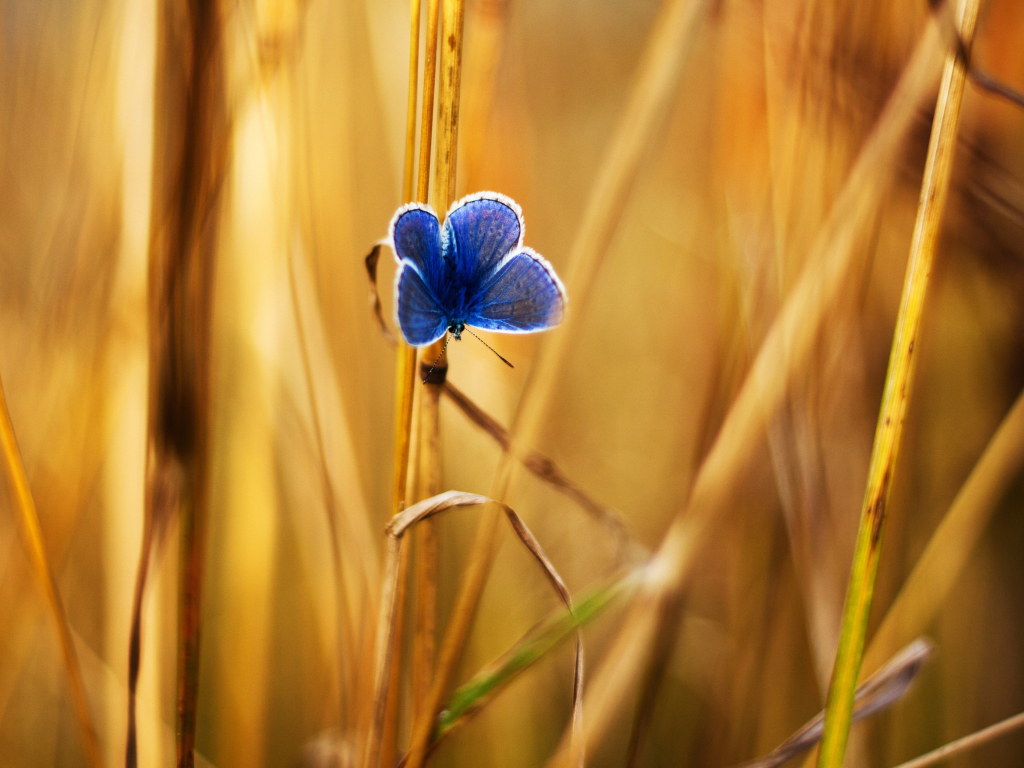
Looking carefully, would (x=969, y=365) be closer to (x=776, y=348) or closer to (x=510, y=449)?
(x=776, y=348)

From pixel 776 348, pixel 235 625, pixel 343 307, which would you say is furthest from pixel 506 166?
pixel 235 625

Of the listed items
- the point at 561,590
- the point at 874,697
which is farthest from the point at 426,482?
the point at 874,697

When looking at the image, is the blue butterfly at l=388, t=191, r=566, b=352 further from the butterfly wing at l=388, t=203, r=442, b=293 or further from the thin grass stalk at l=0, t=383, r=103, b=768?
the thin grass stalk at l=0, t=383, r=103, b=768

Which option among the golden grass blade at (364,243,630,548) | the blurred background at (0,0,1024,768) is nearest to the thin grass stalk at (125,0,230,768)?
the blurred background at (0,0,1024,768)

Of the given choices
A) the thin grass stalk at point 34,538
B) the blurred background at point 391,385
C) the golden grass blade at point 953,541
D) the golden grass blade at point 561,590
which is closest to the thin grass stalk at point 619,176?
the blurred background at point 391,385

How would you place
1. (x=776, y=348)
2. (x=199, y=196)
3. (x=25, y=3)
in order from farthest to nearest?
(x=25, y=3), (x=776, y=348), (x=199, y=196)

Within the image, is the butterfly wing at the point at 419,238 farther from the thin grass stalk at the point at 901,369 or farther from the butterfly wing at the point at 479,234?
the thin grass stalk at the point at 901,369
